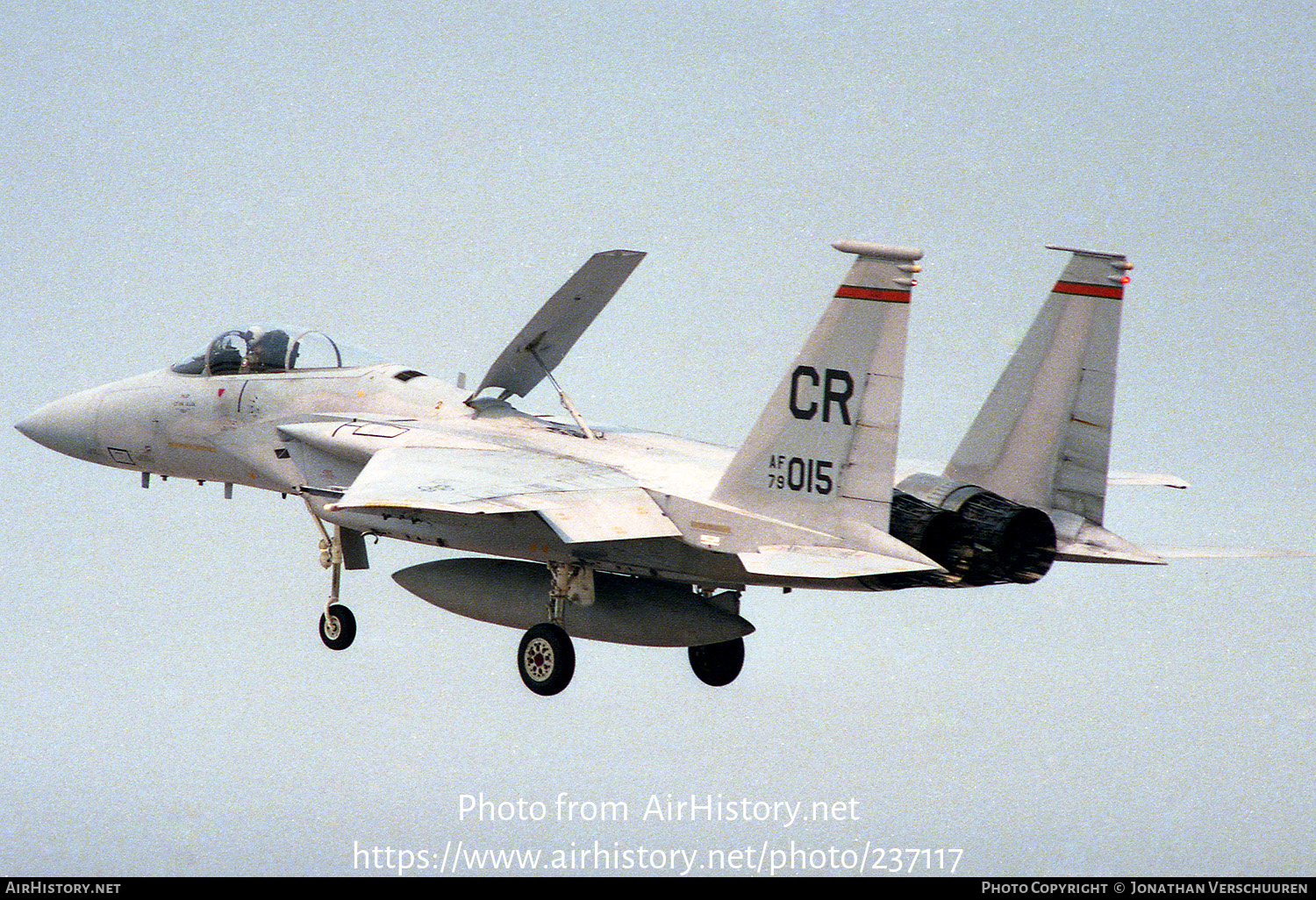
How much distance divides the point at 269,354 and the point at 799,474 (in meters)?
6.50

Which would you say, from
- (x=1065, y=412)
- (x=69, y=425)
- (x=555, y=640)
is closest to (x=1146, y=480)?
(x=1065, y=412)

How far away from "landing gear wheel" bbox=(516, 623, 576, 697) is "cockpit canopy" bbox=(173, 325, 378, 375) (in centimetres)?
375

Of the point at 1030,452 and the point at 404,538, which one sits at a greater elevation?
the point at 1030,452

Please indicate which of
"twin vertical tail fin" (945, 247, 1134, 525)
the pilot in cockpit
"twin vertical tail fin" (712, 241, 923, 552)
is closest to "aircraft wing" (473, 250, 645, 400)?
the pilot in cockpit

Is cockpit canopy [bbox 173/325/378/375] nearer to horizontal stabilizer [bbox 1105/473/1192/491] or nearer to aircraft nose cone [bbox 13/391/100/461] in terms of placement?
aircraft nose cone [bbox 13/391/100/461]

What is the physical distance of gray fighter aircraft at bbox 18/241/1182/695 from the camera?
1416 cm

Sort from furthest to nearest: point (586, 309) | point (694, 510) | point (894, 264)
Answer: point (586, 309) < point (694, 510) < point (894, 264)

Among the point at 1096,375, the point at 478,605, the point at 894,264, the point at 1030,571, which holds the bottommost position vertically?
the point at 478,605

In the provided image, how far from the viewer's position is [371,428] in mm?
16703

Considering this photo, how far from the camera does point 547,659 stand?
15.8 meters

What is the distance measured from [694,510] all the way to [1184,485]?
228 inches

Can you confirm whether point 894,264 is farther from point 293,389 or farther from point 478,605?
point 293,389

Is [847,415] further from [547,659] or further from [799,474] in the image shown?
[547,659]

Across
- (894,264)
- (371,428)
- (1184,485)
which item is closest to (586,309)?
(371,428)
